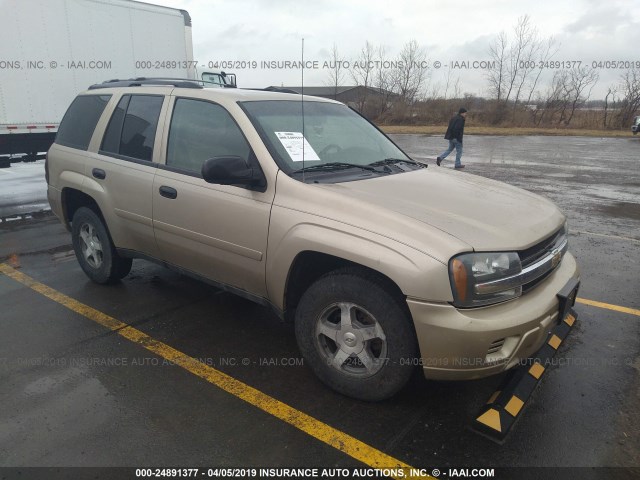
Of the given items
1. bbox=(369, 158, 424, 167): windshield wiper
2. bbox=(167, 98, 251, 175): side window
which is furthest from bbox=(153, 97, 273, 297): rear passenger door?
bbox=(369, 158, 424, 167): windshield wiper

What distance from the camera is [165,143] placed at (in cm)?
370

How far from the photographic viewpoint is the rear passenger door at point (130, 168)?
3.79 meters

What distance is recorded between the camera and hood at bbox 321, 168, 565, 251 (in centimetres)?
256

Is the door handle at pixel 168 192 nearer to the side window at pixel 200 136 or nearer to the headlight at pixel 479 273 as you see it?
the side window at pixel 200 136

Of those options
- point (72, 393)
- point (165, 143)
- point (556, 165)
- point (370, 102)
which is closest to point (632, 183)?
point (556, 165)

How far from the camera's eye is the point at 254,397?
289 centimetres

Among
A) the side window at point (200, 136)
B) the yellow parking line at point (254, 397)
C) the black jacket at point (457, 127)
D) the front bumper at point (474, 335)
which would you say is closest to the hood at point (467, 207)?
the front bumper at point (474, 335)

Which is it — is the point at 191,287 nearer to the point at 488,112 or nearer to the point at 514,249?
the point at 514,249

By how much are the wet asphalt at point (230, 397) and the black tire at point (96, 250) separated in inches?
5.8

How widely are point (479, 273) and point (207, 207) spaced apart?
1.87m

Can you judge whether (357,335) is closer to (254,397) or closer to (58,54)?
(254,397)

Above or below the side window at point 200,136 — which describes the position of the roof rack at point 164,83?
above

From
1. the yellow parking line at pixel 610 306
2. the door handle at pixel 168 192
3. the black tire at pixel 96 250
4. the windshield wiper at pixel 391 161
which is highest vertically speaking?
the windshield wiper at pixel 391 161

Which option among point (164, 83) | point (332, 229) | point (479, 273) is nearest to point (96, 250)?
point (164, 83)
